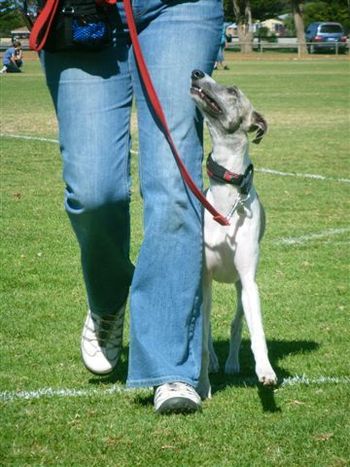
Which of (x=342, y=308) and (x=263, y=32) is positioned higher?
(x=342, y=308)

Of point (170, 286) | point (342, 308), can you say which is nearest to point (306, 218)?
point (342, 308)

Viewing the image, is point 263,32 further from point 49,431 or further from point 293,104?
point 49,431

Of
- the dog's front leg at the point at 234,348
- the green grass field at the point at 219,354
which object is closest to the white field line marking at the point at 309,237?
the green grass field at the point at 219,354

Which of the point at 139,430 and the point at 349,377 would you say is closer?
the point at 139,430

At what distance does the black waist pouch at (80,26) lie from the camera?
4641 mm

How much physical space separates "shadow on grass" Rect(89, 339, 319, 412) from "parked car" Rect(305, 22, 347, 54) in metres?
65.2

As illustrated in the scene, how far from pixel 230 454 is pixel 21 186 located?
850cm

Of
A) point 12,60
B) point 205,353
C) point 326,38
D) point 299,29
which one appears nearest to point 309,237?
point 205,353

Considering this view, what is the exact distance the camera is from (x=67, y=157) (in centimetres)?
481

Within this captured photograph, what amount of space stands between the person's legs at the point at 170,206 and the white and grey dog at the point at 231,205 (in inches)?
5.7

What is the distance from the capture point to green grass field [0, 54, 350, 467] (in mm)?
4273

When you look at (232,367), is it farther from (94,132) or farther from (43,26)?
(43,26)

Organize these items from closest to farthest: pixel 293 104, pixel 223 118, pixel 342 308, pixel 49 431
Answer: pixel 49 431
pixel 223 118
pixel 342 308
pixel 293 104

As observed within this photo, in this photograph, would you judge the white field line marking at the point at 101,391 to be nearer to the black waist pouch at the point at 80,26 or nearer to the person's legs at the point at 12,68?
the black waist pouch at the point at 80,26
